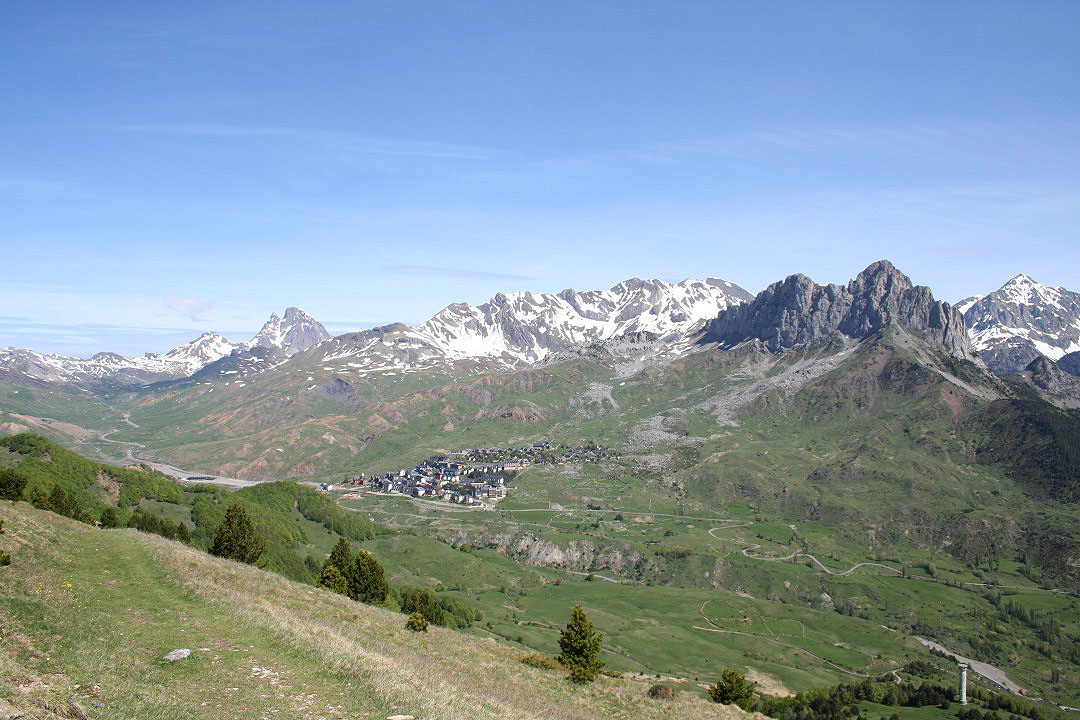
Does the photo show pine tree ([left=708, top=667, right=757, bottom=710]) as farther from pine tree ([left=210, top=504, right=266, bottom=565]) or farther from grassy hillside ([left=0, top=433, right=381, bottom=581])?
grassy hillside ([left=0, top=433, right=381, bottom=581])

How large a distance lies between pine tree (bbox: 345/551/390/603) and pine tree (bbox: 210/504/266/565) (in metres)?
12.5

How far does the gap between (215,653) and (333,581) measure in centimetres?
4844

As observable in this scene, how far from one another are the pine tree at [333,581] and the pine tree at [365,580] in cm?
276

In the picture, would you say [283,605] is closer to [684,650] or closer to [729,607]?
[684,650]

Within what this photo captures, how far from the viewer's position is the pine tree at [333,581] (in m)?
80.8

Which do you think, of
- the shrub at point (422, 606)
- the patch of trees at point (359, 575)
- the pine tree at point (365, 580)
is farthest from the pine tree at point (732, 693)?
the patch of trees at point (359, 575)

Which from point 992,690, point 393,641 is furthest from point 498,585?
point 393,641

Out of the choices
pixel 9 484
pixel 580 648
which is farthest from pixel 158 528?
pixel 580 648

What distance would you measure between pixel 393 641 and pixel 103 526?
48.7m

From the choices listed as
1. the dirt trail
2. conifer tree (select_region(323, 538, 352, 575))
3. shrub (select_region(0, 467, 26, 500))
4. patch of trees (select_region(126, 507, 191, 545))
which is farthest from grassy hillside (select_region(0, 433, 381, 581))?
the dirt trail

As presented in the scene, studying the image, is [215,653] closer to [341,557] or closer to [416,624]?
[416,624]

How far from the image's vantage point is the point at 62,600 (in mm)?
39125

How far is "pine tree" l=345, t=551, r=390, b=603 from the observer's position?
86.0 meters

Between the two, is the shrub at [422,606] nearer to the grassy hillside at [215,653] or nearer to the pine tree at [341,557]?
the pine tree at [341,557]
